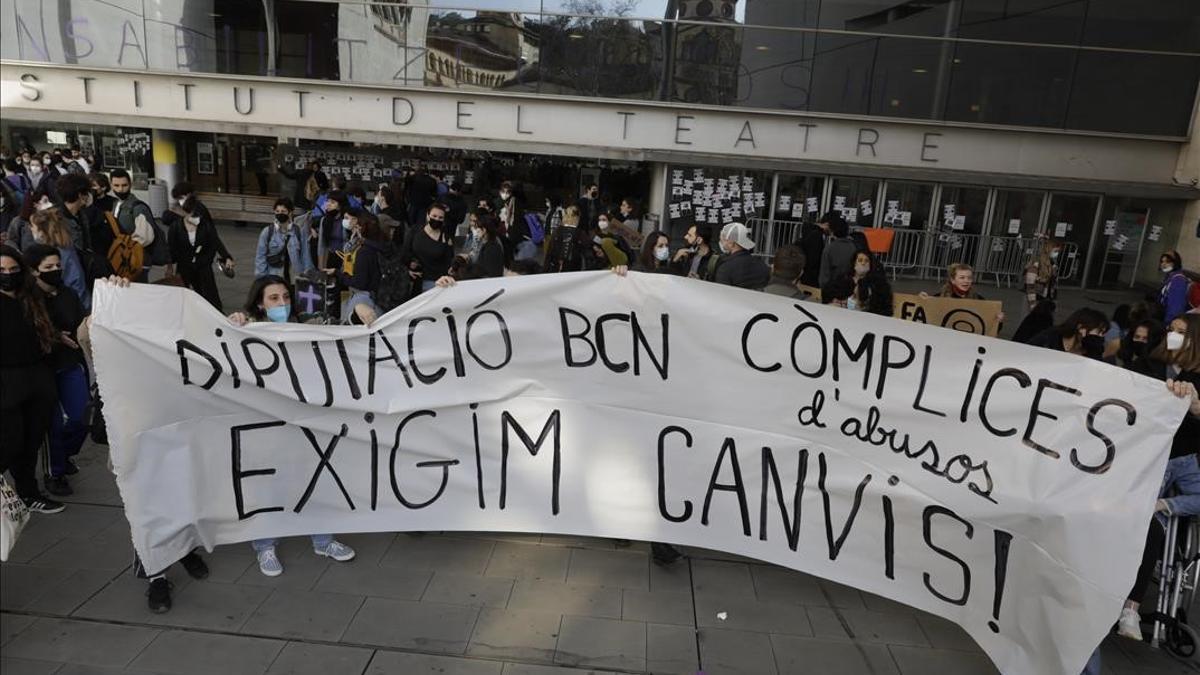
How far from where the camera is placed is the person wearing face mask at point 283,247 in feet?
26.9

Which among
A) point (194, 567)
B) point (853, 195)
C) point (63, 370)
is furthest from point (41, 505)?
point (853, 195)

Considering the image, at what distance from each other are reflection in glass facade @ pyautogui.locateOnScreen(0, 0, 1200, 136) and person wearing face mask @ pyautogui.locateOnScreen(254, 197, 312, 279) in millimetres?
8735

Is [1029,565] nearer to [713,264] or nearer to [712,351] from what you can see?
[712,351]

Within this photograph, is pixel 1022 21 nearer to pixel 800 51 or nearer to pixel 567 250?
pixel 800 51

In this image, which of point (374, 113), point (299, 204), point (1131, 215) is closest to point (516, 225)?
point (374, 113)

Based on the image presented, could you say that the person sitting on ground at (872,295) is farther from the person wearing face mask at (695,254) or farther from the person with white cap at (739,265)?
the person wearing face mask at (695,254)

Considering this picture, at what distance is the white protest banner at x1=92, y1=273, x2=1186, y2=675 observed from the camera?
384 cm

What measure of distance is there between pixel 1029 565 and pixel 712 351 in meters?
1.79

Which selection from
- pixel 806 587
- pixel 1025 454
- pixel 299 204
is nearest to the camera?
pixel 1025 454

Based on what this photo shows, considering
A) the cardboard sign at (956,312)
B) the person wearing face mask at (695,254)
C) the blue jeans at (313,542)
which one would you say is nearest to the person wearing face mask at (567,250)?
the person wearing face mask at (695,254)

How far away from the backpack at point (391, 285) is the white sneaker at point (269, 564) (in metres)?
2.50

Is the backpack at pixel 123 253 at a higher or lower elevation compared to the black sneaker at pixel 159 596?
higher

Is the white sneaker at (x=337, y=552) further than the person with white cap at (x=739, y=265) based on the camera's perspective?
No

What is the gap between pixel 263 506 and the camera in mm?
4359
